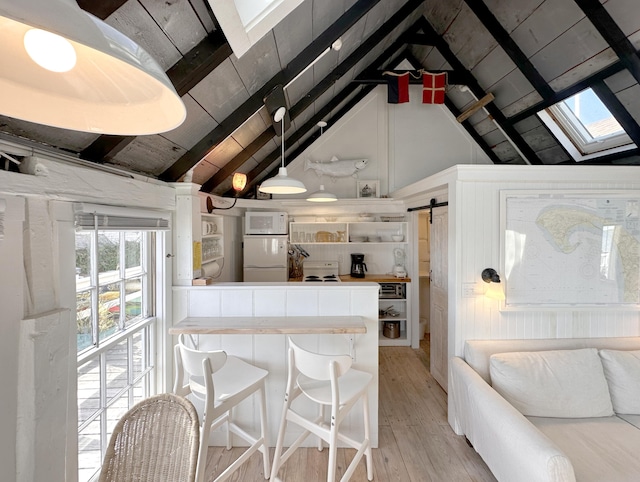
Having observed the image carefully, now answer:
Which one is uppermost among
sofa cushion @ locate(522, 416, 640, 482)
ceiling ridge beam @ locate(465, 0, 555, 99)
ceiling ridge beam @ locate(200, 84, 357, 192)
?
ceiling ridge beam @ locate(465, 0, 555, 99)

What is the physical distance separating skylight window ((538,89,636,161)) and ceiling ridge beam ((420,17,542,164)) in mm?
386

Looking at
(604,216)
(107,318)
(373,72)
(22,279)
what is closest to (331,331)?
(107,318)

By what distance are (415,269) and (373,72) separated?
2.67 metres

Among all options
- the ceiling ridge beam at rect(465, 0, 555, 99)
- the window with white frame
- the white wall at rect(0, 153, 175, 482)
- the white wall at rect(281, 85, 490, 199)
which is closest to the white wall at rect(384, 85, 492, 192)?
Answer: the white wall at rect(281, 85, 490, 199)

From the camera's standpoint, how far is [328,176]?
4.41m

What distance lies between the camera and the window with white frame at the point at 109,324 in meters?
1.51

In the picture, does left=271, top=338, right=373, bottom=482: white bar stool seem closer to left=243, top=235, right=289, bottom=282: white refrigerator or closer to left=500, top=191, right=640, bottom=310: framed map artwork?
left=500, top=191, right=640, bottom=310: framed map artwork

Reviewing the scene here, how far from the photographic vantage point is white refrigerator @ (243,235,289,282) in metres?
3.83

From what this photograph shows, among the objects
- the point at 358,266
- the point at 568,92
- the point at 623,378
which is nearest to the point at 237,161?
the point at 358,266

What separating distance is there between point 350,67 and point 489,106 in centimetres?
187

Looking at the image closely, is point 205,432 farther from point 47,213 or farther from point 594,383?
point 594,383

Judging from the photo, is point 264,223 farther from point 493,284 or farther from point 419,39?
point 419,39

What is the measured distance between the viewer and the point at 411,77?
13.1ft

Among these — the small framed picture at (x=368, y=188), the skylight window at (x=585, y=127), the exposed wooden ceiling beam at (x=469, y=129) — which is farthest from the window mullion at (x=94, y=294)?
the exposed wooden ceiling beam at (x=469, y=129)
